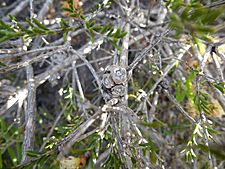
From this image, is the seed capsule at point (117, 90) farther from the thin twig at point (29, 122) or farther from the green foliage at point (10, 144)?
the green foliage at point (10, 144)

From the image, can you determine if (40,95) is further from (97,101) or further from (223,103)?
(223,103)

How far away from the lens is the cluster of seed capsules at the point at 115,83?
1.04 m

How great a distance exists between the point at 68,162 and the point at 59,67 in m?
0.43

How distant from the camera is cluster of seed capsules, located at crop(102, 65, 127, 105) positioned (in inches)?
40.9

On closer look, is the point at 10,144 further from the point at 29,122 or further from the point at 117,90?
the point at 117,90

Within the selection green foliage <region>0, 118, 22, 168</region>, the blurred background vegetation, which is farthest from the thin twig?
green foliage <region>0, 118, 22, 168</region>

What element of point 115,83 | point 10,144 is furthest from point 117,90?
point 10,144

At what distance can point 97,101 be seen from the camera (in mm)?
1695

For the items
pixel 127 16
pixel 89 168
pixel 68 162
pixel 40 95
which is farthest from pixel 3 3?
pixel 89 168

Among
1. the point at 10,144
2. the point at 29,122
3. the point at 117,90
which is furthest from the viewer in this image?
the point at 10,144

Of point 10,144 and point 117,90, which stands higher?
point 117,90

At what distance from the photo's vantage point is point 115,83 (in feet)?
3.44

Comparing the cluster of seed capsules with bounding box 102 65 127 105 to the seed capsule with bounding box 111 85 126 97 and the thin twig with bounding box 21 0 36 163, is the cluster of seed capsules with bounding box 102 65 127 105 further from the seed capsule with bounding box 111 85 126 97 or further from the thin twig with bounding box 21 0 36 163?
the thin twig with bounding box 21 0 36 163

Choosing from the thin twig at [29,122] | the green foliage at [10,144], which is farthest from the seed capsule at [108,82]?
the green foliage at [10,144]
